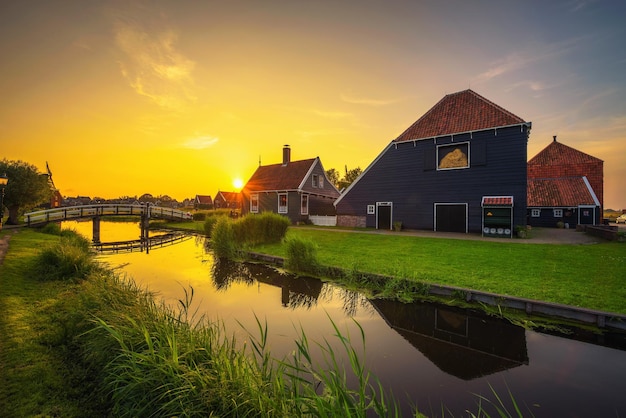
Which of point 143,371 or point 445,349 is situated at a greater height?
point 143,371

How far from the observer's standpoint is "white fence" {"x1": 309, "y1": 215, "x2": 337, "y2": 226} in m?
A: 25.8

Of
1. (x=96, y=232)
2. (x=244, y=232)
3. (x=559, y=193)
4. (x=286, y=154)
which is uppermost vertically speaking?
(x=286, y=154)

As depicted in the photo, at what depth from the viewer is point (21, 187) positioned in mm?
20609

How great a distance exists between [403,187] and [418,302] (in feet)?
47.3

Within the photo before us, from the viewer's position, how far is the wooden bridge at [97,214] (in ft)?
72.3

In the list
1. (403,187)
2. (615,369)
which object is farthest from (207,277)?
(403,187)

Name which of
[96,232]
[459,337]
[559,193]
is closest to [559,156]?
[559,193]

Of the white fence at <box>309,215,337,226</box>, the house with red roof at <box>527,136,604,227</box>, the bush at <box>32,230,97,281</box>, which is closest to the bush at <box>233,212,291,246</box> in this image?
the bush at <box>32,230,97,281</box>

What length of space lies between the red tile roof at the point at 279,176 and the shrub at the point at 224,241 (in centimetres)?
1315

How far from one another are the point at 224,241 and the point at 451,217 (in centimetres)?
1464

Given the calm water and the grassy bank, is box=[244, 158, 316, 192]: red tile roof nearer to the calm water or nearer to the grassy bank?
the calm water

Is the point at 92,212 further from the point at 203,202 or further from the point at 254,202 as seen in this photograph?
the point at 203,202

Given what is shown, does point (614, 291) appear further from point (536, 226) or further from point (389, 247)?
point (536, 226)

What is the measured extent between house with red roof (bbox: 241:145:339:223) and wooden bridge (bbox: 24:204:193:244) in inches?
386
